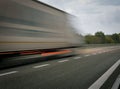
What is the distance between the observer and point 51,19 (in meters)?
16.8

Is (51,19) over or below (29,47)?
over

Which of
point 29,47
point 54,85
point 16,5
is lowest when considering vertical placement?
point 54,85

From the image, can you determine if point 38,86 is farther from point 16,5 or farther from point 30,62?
point 30,62

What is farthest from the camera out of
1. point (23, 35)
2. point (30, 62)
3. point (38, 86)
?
point (30, 62)

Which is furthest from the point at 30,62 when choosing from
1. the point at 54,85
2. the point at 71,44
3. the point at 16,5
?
the point at 54,85

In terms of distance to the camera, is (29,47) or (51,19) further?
(51,19)

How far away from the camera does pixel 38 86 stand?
704 centimetres

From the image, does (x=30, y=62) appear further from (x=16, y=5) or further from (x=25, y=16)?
(x=16, y=5)

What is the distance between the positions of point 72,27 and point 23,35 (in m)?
8.79

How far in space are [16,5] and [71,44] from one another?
927 cm

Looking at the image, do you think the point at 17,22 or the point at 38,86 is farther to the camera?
the point at 17,22

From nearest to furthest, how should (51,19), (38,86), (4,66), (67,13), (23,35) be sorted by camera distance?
(38,86), (4,66), (23,35), (51,19), (67,13)

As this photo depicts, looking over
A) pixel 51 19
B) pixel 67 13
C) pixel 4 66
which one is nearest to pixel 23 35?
pixel 4 66

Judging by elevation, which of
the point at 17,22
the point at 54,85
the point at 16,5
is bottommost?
the point at 54,85
